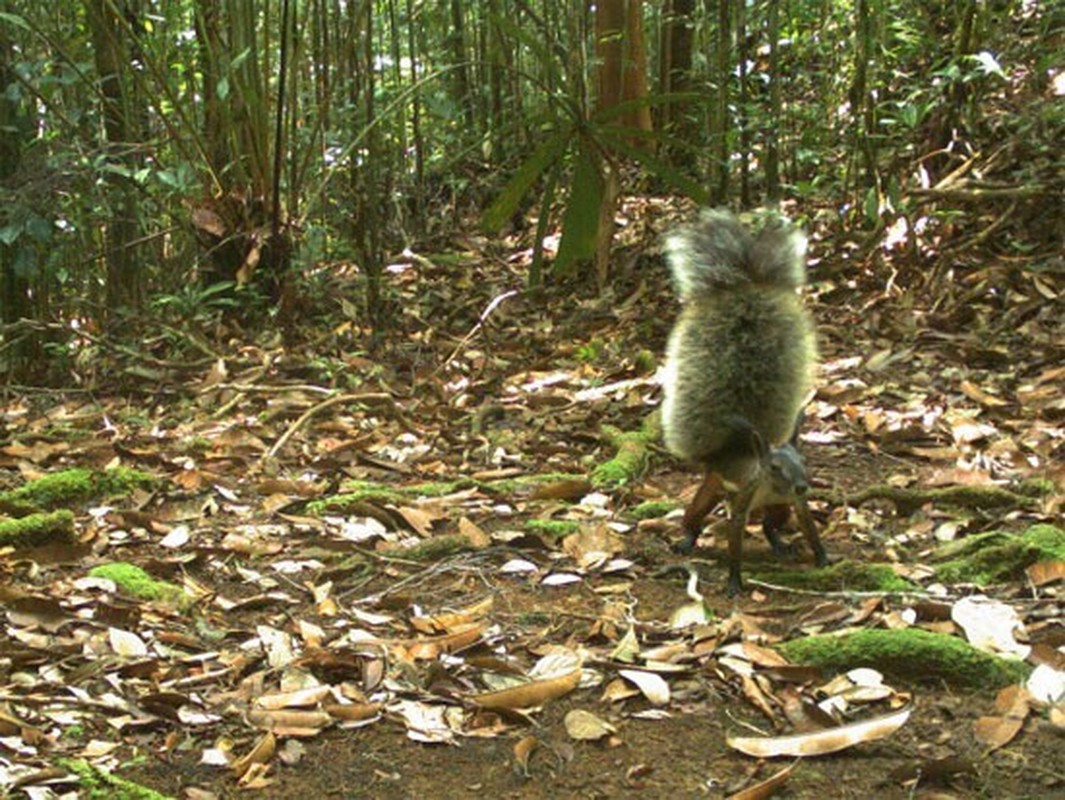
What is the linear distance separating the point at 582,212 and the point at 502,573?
2.82 metres

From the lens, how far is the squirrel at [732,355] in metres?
4.25

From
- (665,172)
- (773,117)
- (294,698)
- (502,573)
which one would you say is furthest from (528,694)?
(773,117)

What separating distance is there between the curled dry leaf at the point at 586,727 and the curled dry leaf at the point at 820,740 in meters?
0.29

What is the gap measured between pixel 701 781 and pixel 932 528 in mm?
1997

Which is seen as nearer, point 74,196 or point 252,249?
point 74,196

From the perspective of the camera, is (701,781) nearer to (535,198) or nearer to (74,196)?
(74,196)

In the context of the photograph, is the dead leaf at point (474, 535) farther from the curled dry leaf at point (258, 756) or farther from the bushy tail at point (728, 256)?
the curled dry leaf at point (258, 756)

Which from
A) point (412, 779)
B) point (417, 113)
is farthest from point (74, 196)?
point (412, 779)

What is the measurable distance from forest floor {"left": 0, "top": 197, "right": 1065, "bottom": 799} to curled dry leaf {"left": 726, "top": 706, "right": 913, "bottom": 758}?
2 centimetres

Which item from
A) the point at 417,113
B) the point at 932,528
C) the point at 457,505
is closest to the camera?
the point at 932,528

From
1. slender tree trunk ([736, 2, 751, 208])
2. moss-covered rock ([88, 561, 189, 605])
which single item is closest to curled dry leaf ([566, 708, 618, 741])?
moss-covered rock ([88, 561, 189, 605])

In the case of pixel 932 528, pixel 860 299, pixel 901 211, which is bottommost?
pixel 932 528

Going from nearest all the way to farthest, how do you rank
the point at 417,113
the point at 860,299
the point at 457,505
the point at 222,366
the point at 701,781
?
the point at 701,781
the point at 457,505
the point at 222,366
the point at 860,299
the point at 417,113

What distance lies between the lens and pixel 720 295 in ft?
14.4
